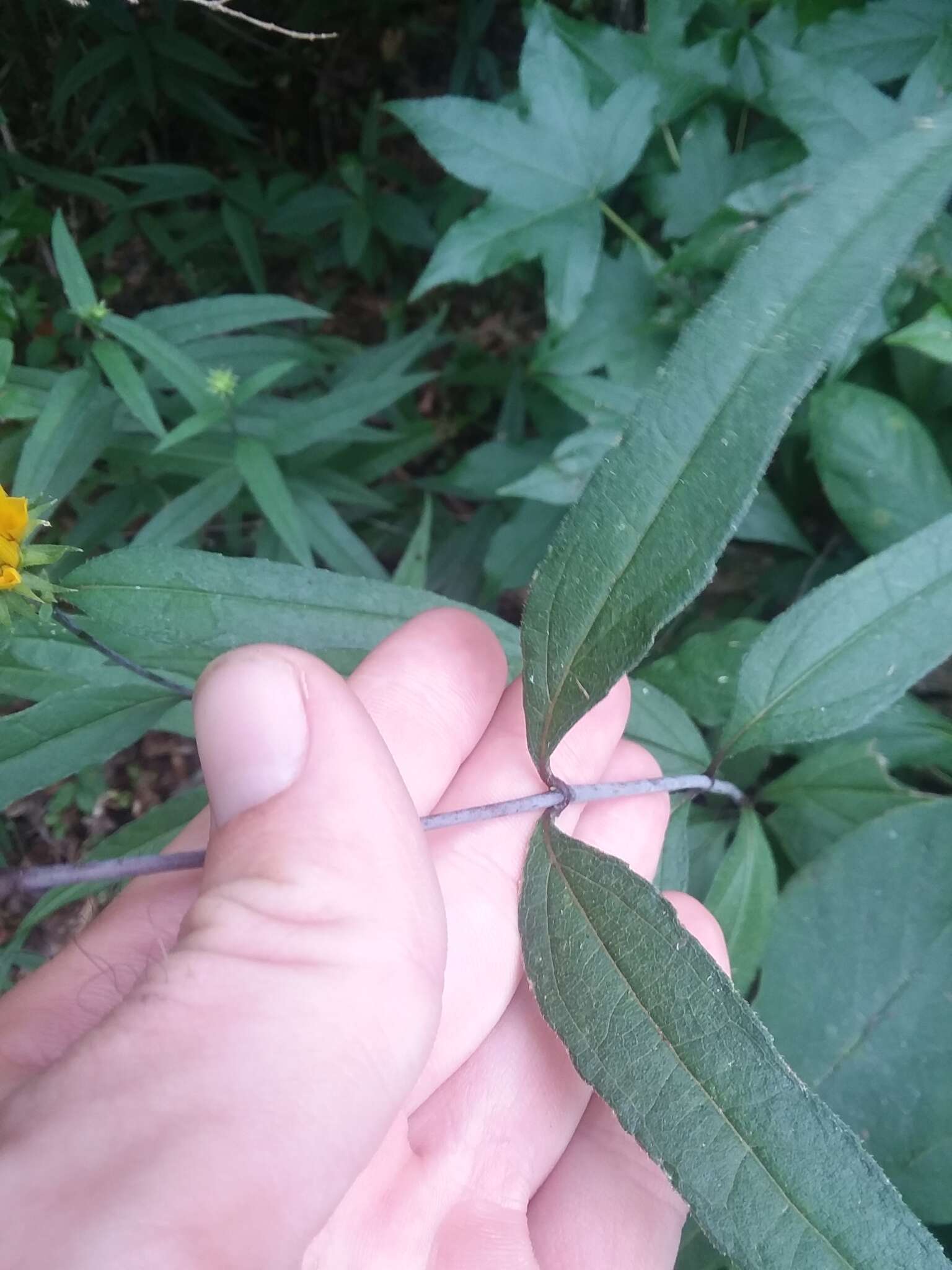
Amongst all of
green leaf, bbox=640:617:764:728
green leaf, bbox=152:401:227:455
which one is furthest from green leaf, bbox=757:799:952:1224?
green leaf, bbox=152:401:227:455

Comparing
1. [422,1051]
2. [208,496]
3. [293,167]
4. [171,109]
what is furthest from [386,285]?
[422,1051]

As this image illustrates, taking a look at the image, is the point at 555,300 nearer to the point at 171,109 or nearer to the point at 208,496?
the point at 208,496

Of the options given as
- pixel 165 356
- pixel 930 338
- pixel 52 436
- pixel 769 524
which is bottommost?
pixel 769 524

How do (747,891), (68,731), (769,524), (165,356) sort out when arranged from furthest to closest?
1. (769,524)
2. (165,356)
3. (747,891)
4. (68,731)

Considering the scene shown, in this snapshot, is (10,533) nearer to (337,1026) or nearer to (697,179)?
(337,1026)

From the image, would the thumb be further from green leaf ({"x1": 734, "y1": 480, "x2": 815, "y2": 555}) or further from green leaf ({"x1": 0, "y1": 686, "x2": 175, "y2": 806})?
green leaf ({"x1": 734, "y1": 480, "x2": 815, "y2": 555})

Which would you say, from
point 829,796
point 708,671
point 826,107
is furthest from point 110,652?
point 826,107
